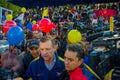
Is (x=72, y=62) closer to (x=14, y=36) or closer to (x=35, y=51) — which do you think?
(x=35, y=51)

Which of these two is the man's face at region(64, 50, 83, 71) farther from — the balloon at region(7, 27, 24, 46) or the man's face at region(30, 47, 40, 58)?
the balloon at region(7, 27, 24, 46)

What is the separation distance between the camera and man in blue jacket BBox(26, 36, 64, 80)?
376 centimetres

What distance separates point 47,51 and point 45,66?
0.64ft

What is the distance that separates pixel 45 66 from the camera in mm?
3791

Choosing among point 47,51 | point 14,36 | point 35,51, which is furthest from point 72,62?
point 14,36

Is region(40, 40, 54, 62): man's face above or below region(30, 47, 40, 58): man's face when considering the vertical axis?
above

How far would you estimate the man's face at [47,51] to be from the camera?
12.2 feet

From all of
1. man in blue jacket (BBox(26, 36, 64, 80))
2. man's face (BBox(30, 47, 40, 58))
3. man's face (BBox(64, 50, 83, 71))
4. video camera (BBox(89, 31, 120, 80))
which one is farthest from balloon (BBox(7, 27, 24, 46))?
video camera (BBox(89, 31, 120, 80))

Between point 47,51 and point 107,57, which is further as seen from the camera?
point 47,51

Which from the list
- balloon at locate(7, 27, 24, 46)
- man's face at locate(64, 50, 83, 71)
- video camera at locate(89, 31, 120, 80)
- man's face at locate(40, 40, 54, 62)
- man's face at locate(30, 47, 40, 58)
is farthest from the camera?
balloon at locate(7, 27, 24, 46)

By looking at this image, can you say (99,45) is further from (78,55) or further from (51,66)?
(51,66)

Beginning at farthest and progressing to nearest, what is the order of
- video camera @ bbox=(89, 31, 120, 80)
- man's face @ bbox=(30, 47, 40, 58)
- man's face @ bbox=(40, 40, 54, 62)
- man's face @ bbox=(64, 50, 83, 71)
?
man's face @ bbox=(30, 47, 40, 58), man's face @ bbox=(40, 40, 54, 62), man's face @ bbox=(64, 50, 83, 71), video camera @ bbox=(89, 31, 120, 80)

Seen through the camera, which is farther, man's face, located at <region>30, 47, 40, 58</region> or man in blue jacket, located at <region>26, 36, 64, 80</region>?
man's face, located at <region>30, 47, 40, 58</region>

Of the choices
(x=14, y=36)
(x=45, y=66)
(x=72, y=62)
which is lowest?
(x=45, y=66)
